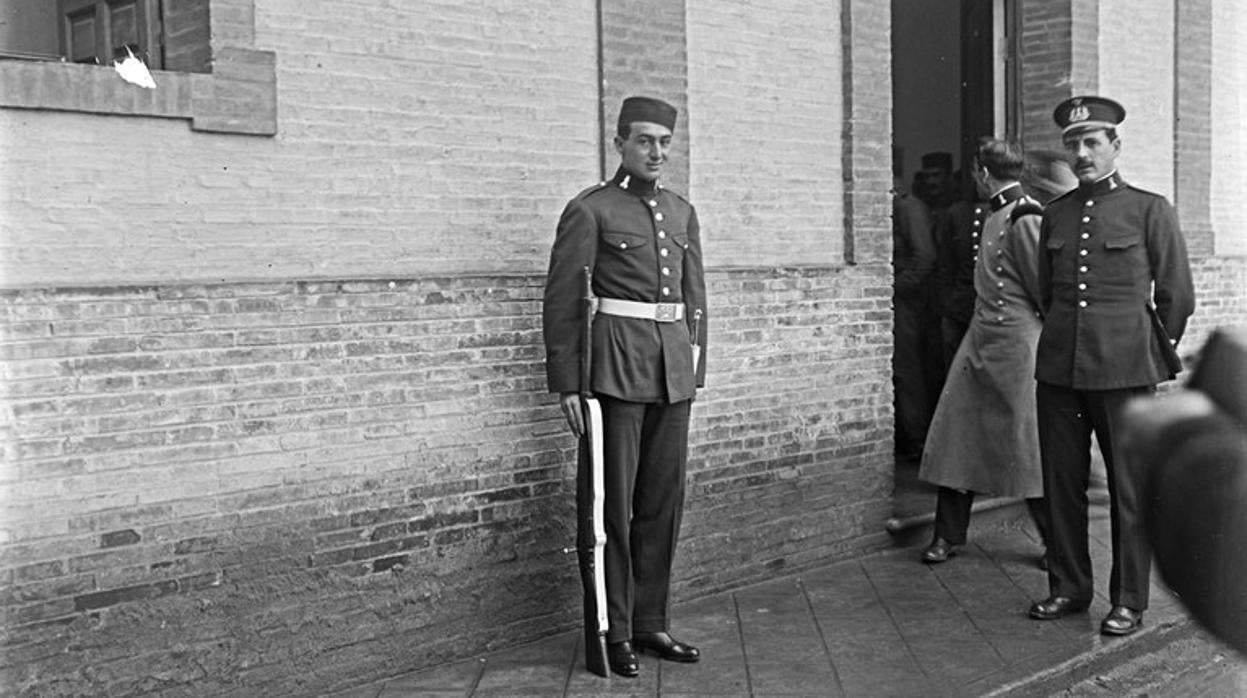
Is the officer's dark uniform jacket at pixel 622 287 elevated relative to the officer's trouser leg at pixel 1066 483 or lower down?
elevated

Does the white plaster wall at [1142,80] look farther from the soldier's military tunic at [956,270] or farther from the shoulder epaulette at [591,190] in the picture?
the shoulder epaulette at [591,190]

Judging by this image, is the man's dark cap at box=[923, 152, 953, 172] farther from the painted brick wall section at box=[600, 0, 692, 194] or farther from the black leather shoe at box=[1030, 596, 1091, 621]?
the black leather shoe at box=[1030, 596, 1091, 621]

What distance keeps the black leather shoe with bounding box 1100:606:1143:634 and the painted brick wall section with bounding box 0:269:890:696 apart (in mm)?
1735

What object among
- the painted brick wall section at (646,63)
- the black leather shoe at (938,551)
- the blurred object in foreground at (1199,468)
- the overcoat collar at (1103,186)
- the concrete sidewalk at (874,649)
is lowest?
the concrete sidewalk at (874,649)

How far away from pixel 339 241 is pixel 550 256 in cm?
92

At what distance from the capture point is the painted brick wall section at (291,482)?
4566mm

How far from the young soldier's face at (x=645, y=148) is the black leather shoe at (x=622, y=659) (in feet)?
6.09

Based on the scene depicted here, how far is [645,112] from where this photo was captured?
5.69 meters

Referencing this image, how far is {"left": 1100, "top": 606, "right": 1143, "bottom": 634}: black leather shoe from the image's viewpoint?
20.2ft

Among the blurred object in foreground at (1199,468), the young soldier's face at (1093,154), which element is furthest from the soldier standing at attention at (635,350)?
the blurred object in foreground at (1199,468)

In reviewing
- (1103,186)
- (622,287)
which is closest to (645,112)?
(622,287)

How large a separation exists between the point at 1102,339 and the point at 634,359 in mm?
2105

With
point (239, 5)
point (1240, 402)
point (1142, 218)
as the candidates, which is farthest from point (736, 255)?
point (1240, 402)

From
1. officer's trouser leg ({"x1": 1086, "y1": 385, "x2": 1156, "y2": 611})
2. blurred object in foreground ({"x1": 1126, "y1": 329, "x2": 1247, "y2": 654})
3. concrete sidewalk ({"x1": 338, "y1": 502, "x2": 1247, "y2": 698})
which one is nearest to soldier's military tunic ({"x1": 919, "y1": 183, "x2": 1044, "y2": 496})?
concrete sidewalk ({"x1": 338, "y1": 502, "x2": 1247, "y2": 698})
